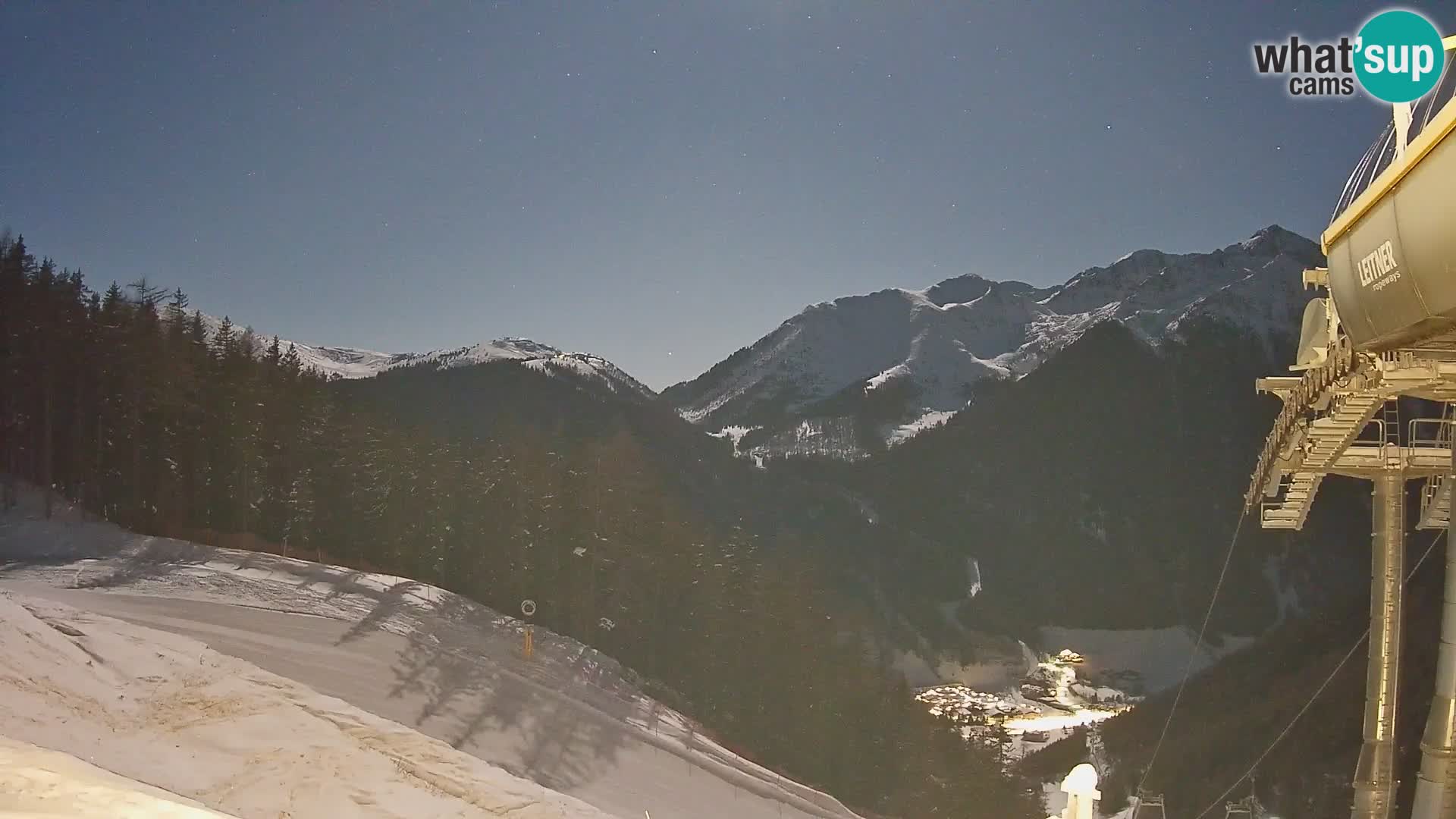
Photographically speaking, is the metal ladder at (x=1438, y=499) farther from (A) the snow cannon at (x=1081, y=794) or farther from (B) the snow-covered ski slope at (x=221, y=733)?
(B) the snow-covered ski slope at (x=221, y=733)

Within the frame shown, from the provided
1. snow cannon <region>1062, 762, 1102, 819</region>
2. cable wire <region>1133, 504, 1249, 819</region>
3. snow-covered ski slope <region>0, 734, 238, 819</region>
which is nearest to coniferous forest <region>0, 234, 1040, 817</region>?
cable wire <region>1133, 504, 1249, 819</region>

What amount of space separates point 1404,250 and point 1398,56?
3294 millimetres

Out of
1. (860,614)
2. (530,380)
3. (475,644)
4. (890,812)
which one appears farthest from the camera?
(530,380)

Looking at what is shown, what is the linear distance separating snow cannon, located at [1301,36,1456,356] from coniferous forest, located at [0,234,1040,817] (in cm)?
3860

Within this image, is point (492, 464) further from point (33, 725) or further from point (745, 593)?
point (33, 725)

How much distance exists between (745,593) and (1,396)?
4061 cm

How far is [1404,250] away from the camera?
3.03 metres

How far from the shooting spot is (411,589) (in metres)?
35.3

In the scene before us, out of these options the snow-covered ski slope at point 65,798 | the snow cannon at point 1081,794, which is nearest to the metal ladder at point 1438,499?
the snow cannon at point 1081,794

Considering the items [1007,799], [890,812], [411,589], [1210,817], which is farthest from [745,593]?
[1210,817]

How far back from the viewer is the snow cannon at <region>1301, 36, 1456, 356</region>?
2717mm

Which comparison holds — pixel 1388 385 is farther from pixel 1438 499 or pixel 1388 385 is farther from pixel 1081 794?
pixel 1081 794

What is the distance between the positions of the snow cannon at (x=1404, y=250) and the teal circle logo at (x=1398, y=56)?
1114 mm

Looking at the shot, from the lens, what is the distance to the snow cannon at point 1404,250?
2.72 meters
